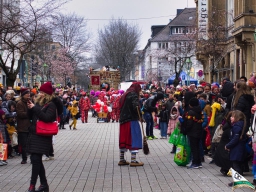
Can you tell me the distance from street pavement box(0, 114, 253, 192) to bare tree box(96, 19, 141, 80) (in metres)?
67.3

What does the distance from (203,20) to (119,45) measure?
47.2 meters

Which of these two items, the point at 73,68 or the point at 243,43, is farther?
the point at 73,68

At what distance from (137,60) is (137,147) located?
78.4m

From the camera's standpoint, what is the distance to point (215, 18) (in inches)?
1404

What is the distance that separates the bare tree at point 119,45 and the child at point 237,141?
72.2 metres

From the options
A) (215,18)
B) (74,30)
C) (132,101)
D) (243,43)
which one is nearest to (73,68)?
(74,30)

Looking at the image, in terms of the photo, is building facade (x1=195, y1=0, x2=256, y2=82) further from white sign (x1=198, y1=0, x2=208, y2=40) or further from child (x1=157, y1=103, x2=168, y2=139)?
child (x1=157, y1=103, x2=168, y2=139)

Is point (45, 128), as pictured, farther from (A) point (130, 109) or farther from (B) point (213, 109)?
(B) point (213, 109)

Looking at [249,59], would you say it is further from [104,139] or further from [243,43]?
[104,139]

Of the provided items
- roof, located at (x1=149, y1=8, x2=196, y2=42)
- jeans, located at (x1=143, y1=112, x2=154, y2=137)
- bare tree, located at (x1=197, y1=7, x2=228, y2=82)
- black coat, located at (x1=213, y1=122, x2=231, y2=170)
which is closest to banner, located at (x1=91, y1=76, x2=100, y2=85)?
bare tree, located at (x1=197, y1=7, x2=228, y2=82)

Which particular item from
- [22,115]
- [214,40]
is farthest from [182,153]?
[214,40]

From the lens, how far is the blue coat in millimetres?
10688

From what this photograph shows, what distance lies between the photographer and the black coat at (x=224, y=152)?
37.9ft

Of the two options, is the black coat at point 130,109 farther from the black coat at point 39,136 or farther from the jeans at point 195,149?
the black coat at point 39,136
